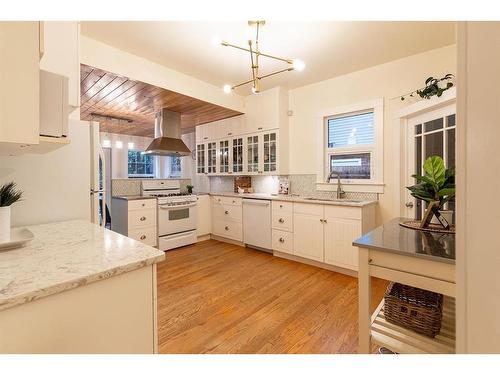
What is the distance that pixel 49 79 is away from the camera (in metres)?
1.18

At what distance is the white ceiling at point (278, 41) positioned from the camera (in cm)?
228

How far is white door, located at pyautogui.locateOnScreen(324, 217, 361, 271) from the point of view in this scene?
2.77 meters

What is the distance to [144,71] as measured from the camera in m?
2.94

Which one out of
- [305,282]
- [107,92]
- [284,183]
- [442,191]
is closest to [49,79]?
[442,191]

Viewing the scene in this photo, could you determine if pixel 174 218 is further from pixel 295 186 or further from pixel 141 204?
pixel 295 186

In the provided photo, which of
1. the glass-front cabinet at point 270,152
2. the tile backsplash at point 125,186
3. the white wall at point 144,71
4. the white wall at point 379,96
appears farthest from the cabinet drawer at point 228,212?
the white wall at point 144,71

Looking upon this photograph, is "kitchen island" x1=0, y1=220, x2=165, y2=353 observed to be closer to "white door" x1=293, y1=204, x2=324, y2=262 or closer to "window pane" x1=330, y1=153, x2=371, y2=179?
"white door" x1=293, y1=204, x2=324, y2=262

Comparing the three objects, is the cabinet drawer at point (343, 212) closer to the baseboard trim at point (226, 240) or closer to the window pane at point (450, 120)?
the window pane at point (450, 120)

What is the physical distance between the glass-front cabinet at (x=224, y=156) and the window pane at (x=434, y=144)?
310cm

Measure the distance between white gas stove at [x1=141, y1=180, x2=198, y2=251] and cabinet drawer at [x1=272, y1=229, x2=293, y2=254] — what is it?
147 centimetres

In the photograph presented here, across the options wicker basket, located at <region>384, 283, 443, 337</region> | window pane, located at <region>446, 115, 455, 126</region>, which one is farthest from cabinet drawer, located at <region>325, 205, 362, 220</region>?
wicker basket, located at <region>384, 283, 443, 337</region>

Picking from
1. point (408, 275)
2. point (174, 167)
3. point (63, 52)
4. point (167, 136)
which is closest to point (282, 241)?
point (408, 275)
